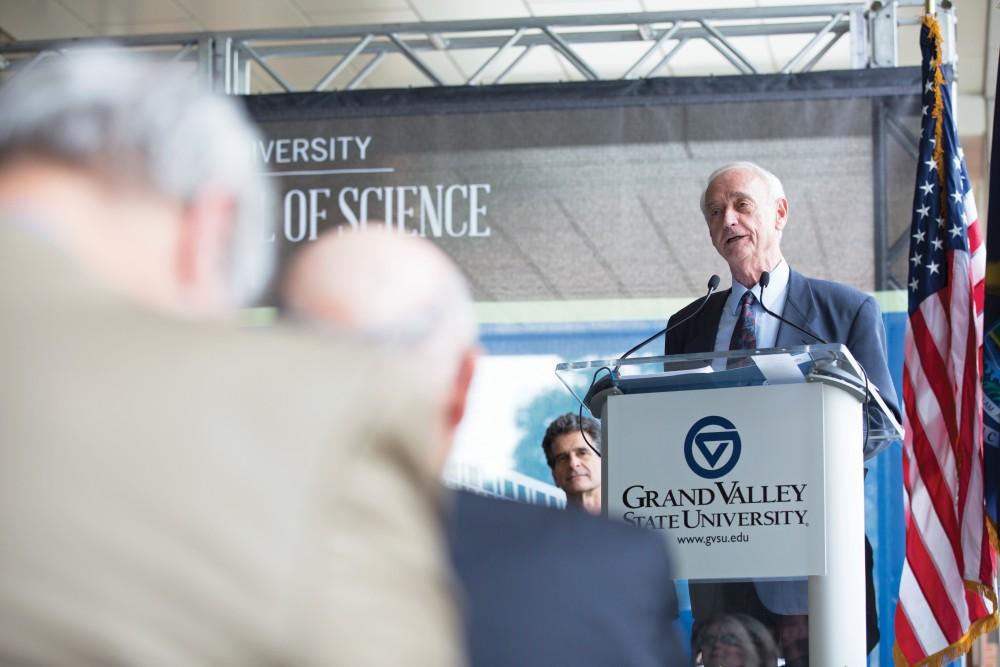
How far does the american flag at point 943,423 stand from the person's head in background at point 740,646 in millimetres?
1304

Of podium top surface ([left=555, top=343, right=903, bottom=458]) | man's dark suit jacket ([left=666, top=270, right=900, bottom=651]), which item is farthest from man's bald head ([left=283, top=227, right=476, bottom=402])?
man's dark suit jacket ([left=666, top=270, right=900, bottom=651])

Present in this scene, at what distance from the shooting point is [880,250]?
4789 mm

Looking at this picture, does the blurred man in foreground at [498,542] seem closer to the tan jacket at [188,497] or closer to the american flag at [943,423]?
the tan jacket at [188,497]

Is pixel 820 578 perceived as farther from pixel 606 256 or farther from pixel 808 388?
pixel 606 256

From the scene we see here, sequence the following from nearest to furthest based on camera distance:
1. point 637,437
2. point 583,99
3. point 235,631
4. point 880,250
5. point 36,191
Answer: point 235,631 → point 36,191 → point 637,437 → point 880,250 → point 583,99

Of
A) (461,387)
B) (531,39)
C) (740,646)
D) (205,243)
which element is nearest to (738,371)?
(740,646)

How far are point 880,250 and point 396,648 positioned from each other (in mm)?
4534

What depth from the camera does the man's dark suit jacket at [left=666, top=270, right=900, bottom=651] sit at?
12.3 ft

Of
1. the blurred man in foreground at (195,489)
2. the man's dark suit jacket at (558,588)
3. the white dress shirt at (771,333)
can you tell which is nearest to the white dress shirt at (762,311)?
the white dress shirt at (771,333)

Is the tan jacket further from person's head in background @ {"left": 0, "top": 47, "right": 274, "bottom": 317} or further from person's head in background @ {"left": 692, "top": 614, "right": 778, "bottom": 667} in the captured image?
person's head in background @ {"left": 692, "top": 614, "right": 778, "bottom": 667}

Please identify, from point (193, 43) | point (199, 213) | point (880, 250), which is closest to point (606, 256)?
point (880, 250)

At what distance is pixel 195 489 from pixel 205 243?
169 mm

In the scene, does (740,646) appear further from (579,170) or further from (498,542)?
(579,170)

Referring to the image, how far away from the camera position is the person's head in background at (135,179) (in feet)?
1.86
